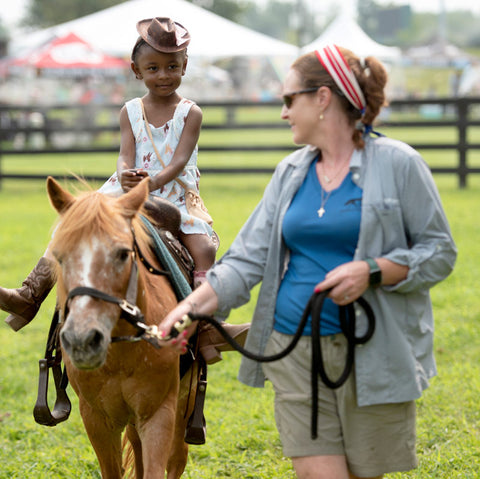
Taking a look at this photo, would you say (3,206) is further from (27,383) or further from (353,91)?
(353,91)

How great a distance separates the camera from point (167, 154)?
419cm

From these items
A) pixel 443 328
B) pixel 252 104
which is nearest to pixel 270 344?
pixel 443 328

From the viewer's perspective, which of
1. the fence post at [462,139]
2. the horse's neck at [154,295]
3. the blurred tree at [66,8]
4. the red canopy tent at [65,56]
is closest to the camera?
the horse's neck at [154,295]

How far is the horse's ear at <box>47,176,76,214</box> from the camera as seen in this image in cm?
307

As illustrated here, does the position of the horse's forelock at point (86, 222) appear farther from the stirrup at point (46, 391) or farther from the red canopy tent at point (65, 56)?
the red canopy tent at point (65, 56)

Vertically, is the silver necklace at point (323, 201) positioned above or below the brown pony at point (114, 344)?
above

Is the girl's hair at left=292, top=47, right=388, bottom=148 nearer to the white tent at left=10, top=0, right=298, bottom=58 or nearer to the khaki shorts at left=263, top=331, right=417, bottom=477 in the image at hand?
the khaki shorts at left=263, top=331, right=417, bottom=477

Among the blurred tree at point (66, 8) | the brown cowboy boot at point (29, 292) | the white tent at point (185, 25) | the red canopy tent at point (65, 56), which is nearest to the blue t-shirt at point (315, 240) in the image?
the brown cowboy boot at point (29, 292)

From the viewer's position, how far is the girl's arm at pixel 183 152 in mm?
4016

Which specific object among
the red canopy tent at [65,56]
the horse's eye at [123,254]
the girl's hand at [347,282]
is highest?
the red canopy tent at [65,56]

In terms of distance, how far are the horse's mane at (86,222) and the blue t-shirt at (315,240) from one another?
660 millimetres

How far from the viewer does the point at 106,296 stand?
9.37 ft

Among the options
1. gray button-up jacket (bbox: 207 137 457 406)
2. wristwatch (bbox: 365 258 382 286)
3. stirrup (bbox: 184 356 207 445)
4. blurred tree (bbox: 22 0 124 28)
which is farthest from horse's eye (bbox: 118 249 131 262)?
blurred tree (bbox: 22 0 124 28)

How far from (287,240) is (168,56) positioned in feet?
5.14
